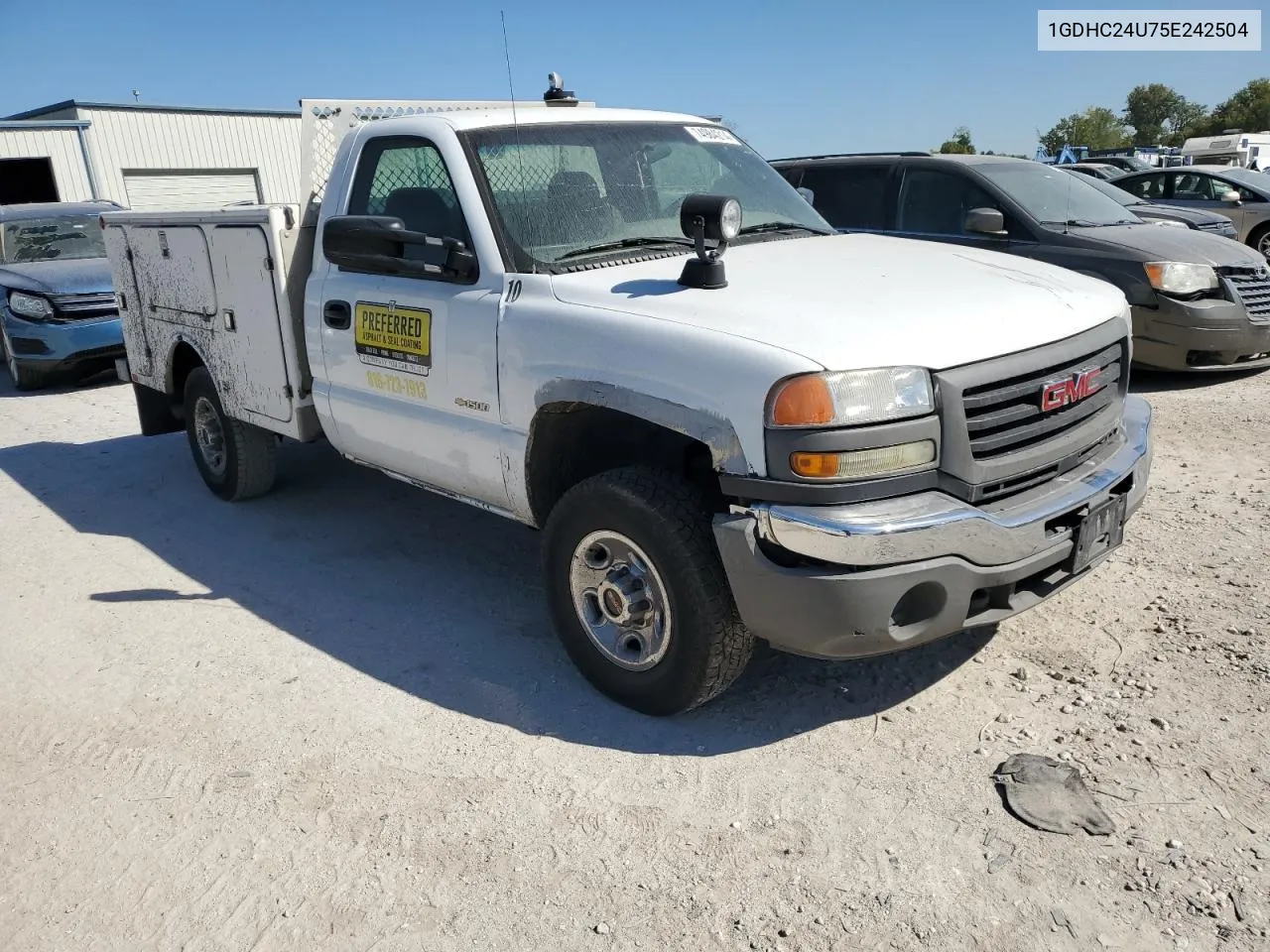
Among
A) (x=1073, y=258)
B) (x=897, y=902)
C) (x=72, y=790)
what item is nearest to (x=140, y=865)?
(x=72, y=790)

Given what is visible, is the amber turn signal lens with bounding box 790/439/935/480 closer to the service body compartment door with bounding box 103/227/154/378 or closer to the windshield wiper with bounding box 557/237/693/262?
the windshield wiper with bounding box 557/237/693/262

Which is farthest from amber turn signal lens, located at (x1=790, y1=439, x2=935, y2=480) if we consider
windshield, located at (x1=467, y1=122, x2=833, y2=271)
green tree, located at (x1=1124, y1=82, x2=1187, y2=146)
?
green tree, located at (x1=1124, y1=82, x2=1187, y2=146)

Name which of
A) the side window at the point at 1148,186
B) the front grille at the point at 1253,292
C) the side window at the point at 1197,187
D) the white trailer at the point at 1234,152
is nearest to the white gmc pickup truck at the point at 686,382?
the front grille at the point at 1253,292

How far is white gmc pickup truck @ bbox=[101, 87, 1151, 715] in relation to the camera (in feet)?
9.05

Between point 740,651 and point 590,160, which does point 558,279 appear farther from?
point 740,651

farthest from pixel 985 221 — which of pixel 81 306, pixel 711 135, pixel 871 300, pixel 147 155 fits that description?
pixel 147 155

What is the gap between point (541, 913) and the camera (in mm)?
2543

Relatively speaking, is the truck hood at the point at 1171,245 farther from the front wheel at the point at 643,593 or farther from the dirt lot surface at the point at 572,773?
the front wheel at the point at 643,593

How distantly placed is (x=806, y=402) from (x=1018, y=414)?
74 centimetres

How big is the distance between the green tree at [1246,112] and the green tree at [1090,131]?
17.2ft

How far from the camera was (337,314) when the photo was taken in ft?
14.3

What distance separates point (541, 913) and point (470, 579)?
7.50 ft

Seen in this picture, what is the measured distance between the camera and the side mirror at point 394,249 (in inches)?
142

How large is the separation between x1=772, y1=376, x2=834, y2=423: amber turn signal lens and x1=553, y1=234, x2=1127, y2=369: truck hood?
80 mm
